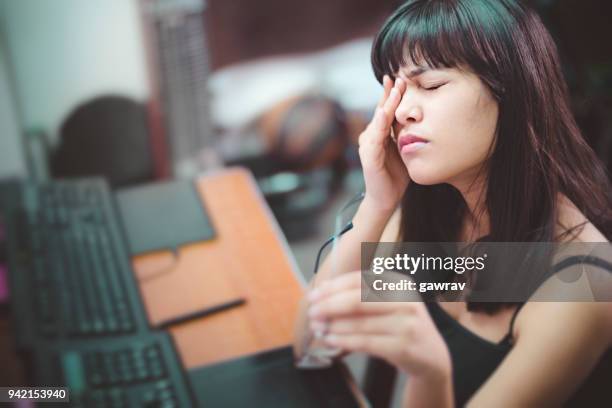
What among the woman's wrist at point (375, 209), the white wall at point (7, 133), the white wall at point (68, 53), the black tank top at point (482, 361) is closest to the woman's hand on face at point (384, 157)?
the woman's wrist at point (375, 209)

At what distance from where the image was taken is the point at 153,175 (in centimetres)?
188

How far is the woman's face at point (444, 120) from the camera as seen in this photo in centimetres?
49

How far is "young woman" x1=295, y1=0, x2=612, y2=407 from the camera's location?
1.59 feet

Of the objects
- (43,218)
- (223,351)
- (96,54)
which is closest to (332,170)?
(96,54)

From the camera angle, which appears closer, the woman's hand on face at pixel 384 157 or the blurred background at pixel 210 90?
the woman's hand on face at pixel 384 157

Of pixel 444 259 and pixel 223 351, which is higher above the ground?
pixel 444 259

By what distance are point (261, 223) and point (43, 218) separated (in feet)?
1.22

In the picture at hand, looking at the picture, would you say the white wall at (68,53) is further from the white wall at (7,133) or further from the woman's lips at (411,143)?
the woman's lips at (411,143)

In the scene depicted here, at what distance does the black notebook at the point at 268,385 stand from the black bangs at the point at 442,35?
38cm

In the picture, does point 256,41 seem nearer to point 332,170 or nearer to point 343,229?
point 332,170

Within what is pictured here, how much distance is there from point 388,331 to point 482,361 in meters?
0.22

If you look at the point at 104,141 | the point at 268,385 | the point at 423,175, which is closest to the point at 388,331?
the point at 423,175

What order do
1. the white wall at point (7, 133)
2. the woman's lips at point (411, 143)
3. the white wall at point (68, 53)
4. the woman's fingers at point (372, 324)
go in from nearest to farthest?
the woman's fingers at point (372, 324) → the woman's lips at point (411, 143) → the white wall at point (7, 133) → the white wall at point (68, 53)

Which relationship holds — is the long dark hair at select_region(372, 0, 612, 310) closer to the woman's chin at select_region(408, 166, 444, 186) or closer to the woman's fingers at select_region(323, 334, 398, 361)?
the woman's chin at select_region(408, 166, 444, 186)
